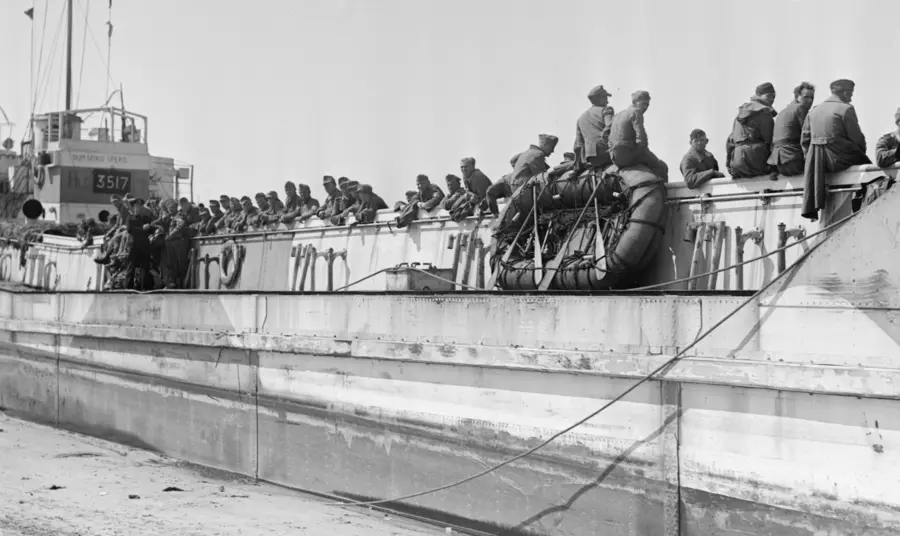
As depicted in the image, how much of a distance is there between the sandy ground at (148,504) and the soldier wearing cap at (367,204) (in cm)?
435

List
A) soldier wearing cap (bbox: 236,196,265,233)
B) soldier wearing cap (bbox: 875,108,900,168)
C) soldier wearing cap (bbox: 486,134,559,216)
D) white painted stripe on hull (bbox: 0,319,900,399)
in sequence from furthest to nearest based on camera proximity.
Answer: soldier wearing cap (bbox: 236,196,265,233) < soldier wearing cap (bbox: 486,134,559,216) < soldier wearing cap (bbox: 875,108,900,168) < white painted stripe on hull (bbox: 0,319,900,399)

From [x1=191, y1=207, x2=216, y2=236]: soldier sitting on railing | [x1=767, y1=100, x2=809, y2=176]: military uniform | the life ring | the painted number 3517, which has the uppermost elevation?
the painted number 3517

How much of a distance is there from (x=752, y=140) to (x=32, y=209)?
2234 cm

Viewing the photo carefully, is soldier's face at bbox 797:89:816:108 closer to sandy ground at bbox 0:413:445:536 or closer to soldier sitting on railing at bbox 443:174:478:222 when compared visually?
soldier sitting on railing at bbox 443:174:478:222

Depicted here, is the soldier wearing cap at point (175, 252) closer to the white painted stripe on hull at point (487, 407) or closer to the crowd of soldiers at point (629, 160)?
the crowd of soldiers at point (629, 160)

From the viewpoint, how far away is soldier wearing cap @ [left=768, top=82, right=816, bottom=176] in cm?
933

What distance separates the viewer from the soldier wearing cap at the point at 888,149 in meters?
8.44

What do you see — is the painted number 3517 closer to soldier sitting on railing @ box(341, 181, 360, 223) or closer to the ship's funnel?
the ship's funnel

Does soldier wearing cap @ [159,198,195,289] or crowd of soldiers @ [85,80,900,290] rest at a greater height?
crowd of soldiers @ [85,80,900,290]

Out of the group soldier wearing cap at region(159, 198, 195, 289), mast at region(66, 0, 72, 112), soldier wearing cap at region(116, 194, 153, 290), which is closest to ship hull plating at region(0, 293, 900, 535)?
soldier wearing cap at region(116, 194, 153, 290)

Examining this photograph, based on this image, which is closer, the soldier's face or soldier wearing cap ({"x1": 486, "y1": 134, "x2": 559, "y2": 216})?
the soldier's face

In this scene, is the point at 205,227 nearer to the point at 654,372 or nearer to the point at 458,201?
the point at 458,201

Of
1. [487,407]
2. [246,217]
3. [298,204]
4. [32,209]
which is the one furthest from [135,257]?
[487,407]

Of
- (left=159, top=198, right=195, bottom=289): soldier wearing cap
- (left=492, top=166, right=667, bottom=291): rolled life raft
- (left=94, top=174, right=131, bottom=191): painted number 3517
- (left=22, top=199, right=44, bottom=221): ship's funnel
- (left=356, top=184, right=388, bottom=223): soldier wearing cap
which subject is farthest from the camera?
(left=94, top=174, right=131, bottom=191): painted number 3517
